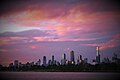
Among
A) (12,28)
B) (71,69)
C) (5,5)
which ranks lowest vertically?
(71,69)

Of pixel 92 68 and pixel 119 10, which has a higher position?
pixel 119 10

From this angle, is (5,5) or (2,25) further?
(2,25)

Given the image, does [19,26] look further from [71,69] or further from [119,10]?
[71,69]

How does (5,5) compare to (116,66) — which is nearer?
(5,5)

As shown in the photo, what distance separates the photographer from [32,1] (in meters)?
11.0

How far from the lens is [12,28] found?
12094 millimetres

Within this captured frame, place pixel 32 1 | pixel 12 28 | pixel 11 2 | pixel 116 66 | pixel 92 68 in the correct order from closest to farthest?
pixel 11 2 < pixel 32 1 < pixel 12 28 < pixel 116 66 < pixel 92 68

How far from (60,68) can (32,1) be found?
11.1 metres

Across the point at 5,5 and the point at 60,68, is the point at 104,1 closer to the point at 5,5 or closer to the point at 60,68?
the point at 5,5

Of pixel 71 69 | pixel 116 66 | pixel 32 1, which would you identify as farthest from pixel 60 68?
pixel 32 1

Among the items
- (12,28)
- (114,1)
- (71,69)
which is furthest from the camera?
(71,69)

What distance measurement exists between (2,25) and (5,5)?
1.49 meters

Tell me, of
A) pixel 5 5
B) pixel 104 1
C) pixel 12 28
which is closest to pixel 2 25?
pixel 12 28

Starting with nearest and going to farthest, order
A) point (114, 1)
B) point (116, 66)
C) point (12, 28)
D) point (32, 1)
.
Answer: point (114, 1)
point (32, 1)
point (12, 28)
point (116, 66)
